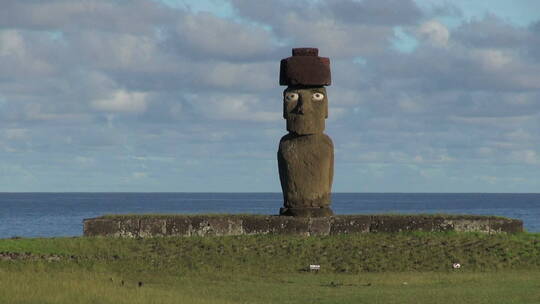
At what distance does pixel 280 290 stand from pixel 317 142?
6.96 meters

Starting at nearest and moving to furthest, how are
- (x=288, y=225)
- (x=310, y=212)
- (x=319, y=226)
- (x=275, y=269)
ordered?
(x=275, y=269)
(x=319, y=226)
(x=288, y=225)
(x=310, y=212)

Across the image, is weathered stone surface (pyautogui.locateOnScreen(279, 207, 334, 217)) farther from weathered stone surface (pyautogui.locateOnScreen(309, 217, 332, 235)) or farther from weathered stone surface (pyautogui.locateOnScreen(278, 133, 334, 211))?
weathered stone surface (pyautogui.locateOnScreen(309, 217, 332, 235))

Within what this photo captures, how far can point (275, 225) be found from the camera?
2302 centimetres

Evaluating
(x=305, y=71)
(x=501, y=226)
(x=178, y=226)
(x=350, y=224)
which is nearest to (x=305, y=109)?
(x=305, y=71)

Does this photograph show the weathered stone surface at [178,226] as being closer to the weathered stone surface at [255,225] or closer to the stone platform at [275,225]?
the stone platform at [275,225]

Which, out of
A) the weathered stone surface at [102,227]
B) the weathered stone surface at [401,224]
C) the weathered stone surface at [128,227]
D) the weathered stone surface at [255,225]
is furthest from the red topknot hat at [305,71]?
the weathered stone surface at [102,227]

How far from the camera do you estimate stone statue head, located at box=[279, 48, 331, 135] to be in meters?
23.1

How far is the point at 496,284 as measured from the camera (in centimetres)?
1752

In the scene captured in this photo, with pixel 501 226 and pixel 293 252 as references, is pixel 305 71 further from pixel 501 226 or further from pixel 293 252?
pixel 501 226

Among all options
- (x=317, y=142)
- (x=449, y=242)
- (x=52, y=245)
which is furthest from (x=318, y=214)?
(x=52, y=245)

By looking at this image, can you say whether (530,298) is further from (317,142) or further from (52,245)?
(52,245)

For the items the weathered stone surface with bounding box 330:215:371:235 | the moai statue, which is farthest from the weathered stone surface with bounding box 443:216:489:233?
the moai statue

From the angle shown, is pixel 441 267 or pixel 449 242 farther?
pixel 449 242

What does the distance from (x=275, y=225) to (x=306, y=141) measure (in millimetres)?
2168
